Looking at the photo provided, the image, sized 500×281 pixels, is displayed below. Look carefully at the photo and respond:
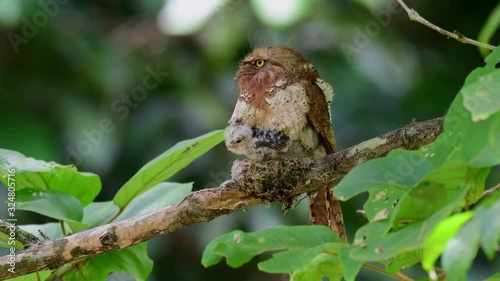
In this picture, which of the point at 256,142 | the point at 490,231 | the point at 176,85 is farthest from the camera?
the point at 176,85

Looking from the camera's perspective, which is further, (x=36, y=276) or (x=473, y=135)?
(x=36, y=276)

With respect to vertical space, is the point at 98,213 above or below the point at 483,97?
below

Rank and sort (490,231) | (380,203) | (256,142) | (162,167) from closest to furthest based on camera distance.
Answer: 1. (490,231)
2. (380,203)
3. (162,167)
4. (256,142)

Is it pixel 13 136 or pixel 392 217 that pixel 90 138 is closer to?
pixel 13 136

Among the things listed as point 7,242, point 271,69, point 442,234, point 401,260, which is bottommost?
point 7,242

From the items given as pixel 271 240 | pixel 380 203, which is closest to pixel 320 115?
pixel 380 203

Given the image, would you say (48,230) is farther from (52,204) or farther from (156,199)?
(156,199)

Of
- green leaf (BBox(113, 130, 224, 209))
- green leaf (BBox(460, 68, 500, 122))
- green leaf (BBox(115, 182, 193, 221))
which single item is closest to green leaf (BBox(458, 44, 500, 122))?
green leaf (BBox(460, 68, 500, 122))

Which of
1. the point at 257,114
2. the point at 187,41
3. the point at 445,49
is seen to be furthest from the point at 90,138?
the point at 445,49
